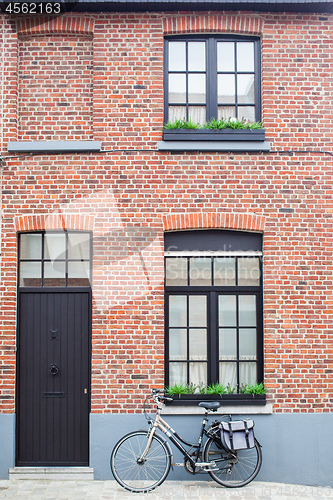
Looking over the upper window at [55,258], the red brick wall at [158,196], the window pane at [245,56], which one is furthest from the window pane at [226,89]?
the upper window at [55,258]

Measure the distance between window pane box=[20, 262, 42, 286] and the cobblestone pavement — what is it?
2758 mm

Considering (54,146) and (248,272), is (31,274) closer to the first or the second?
(54,146)

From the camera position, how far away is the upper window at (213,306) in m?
7.31

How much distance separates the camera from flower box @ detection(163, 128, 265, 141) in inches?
287

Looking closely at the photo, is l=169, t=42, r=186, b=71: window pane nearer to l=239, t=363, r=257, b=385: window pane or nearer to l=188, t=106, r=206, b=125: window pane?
l=188, t=106, r=206, b=125: window pane

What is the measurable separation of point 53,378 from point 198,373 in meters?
2.11

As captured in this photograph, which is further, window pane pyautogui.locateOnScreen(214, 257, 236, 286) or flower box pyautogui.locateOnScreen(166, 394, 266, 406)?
window pane pyautogui.locateOnScreen(214, 257, 236, 286)

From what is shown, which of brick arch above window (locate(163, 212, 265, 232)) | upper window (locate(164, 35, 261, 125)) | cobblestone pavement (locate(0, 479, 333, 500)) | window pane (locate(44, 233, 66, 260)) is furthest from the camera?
upper window (locate(164, 35, 261, 125))

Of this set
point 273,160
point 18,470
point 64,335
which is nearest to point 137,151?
point 273,160

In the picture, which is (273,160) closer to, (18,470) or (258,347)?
(258,347)

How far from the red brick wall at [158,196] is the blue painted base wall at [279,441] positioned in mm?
188

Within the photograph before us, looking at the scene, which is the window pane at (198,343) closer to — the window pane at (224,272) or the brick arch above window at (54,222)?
the window pane at (224,272)

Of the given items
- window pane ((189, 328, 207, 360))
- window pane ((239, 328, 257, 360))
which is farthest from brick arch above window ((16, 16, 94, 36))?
window pane ((239, 328, 257, 360))

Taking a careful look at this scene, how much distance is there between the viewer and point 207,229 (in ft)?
24.2
